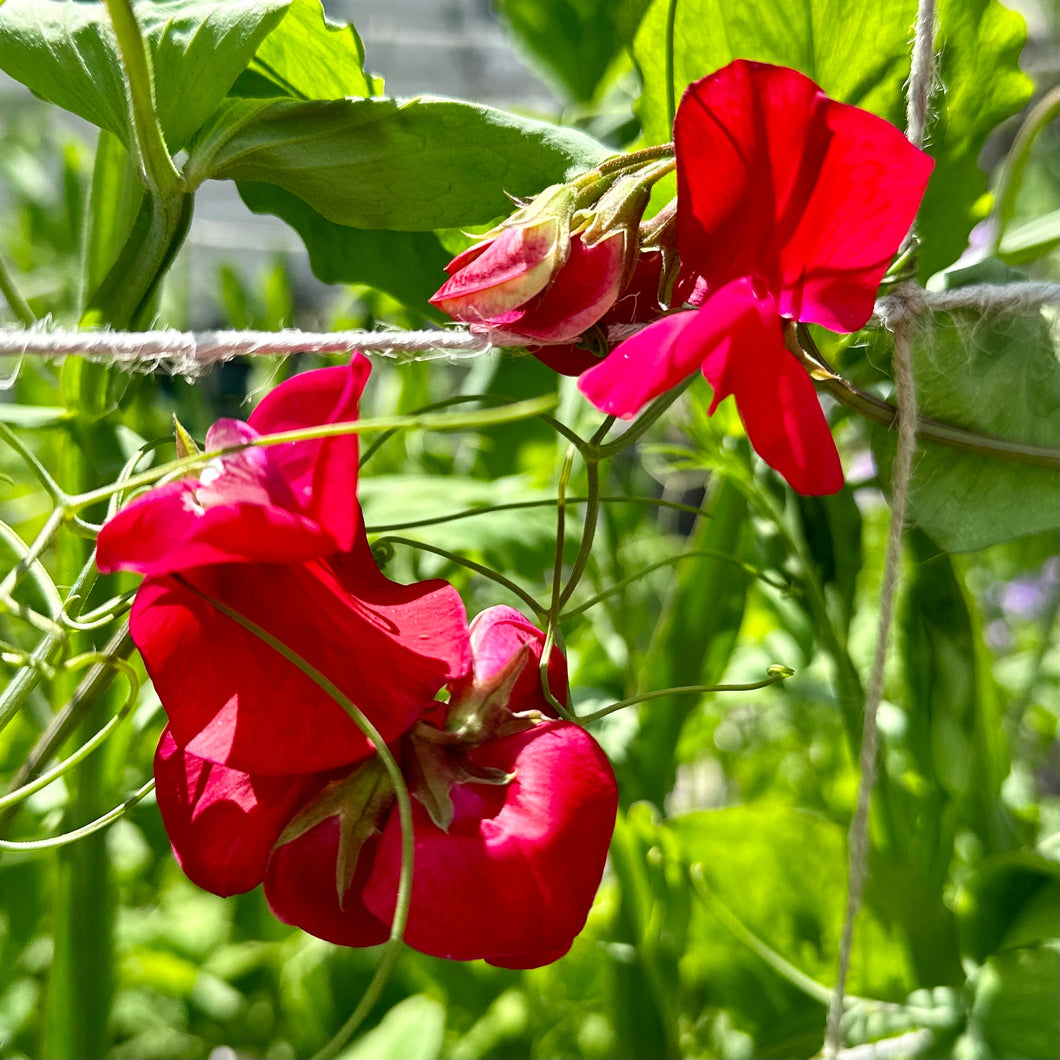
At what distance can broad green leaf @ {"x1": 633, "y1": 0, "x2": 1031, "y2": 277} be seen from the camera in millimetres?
316

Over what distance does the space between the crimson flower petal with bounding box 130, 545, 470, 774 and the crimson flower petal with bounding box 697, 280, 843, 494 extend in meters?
0.08

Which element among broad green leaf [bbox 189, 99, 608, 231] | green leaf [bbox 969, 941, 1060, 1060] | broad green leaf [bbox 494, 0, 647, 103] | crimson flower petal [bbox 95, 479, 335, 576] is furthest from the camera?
broad green leaf [bbox 494, 0, 647, 103]

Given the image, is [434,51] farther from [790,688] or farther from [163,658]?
[163,658]

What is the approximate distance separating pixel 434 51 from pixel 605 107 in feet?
Result: 7.40

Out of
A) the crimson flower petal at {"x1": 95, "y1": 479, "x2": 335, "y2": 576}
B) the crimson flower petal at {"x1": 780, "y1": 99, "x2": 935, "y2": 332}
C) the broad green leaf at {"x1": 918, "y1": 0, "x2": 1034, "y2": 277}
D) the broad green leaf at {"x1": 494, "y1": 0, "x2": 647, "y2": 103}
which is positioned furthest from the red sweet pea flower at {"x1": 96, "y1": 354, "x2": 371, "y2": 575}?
the broad green leaf at {"x1": 494, "y1": 0, "x2": 647, "y2": 103}

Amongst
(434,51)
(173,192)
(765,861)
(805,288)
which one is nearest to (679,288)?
(805,288)

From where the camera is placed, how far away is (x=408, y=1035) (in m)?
0.46

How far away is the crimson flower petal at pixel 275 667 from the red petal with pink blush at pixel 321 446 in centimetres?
2

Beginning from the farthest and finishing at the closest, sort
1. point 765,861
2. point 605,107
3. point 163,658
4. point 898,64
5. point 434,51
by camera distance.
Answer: point 434,51 → point 605,107 → point 765,861 → point 898,64 → point 163,658

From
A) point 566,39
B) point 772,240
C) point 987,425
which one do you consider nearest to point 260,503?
point 772,240

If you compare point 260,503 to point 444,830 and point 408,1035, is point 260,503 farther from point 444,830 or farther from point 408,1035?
point 408,1035

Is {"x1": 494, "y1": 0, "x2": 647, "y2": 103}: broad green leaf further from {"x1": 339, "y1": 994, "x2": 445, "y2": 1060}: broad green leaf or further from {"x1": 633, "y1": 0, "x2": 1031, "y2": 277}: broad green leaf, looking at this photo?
{"x1": 339, "y1": 994, "x2": 445, "y2": 1060}: broad green leaf

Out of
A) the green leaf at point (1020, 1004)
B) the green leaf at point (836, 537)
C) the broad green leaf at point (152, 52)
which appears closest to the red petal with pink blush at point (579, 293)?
the broad green leaf at point (152, 52)

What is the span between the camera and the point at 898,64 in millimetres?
322
